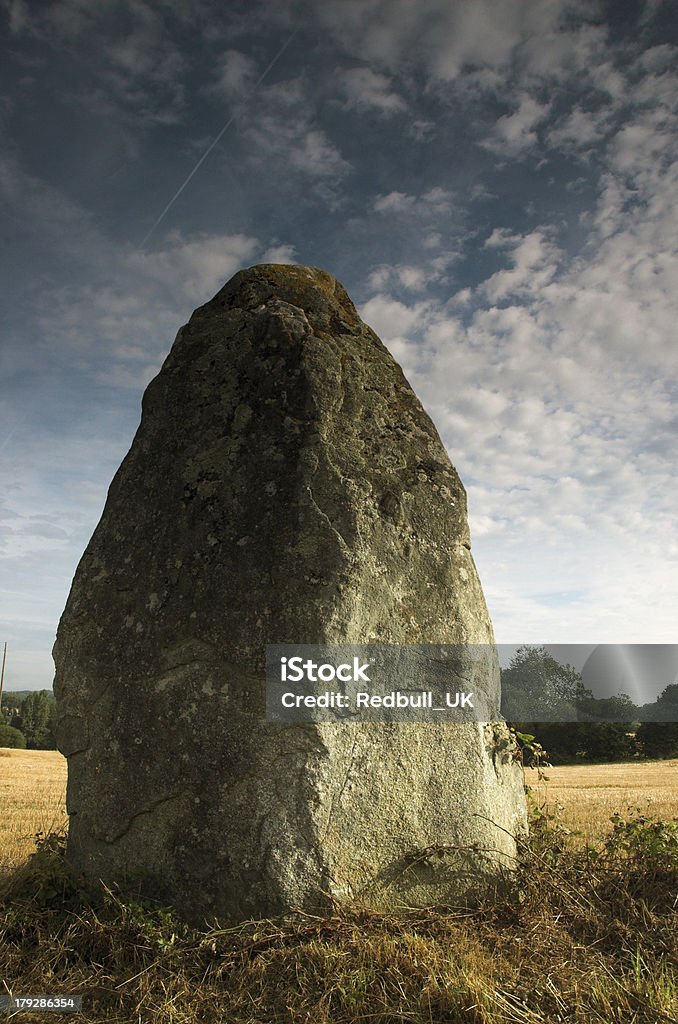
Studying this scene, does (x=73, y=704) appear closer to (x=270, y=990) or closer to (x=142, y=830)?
(x=142, y=830)

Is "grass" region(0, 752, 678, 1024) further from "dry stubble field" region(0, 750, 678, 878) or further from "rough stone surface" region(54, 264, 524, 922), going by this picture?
"dry stubble field" region(0, 750, 678, 878)

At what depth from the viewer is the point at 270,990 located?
378cm

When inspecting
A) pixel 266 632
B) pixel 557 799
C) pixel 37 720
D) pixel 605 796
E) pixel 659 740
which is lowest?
pixel 37 720

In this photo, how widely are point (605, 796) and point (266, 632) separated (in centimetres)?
1477

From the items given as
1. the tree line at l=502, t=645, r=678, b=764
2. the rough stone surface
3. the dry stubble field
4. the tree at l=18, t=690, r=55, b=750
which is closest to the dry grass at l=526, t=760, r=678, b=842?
the dry stubble field

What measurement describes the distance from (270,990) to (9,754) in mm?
35444

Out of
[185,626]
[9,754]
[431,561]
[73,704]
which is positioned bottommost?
[9,754]

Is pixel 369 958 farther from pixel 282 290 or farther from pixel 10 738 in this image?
pixel 10 738

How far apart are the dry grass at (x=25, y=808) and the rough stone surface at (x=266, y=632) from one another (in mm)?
1699

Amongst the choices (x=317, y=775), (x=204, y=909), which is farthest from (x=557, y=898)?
(x=204, y=909)

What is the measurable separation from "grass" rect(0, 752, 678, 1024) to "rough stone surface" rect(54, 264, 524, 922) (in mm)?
199

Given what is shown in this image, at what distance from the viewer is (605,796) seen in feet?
54.7

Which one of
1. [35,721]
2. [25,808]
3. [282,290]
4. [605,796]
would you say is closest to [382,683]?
[282,290]

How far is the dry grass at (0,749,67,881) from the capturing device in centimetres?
805
